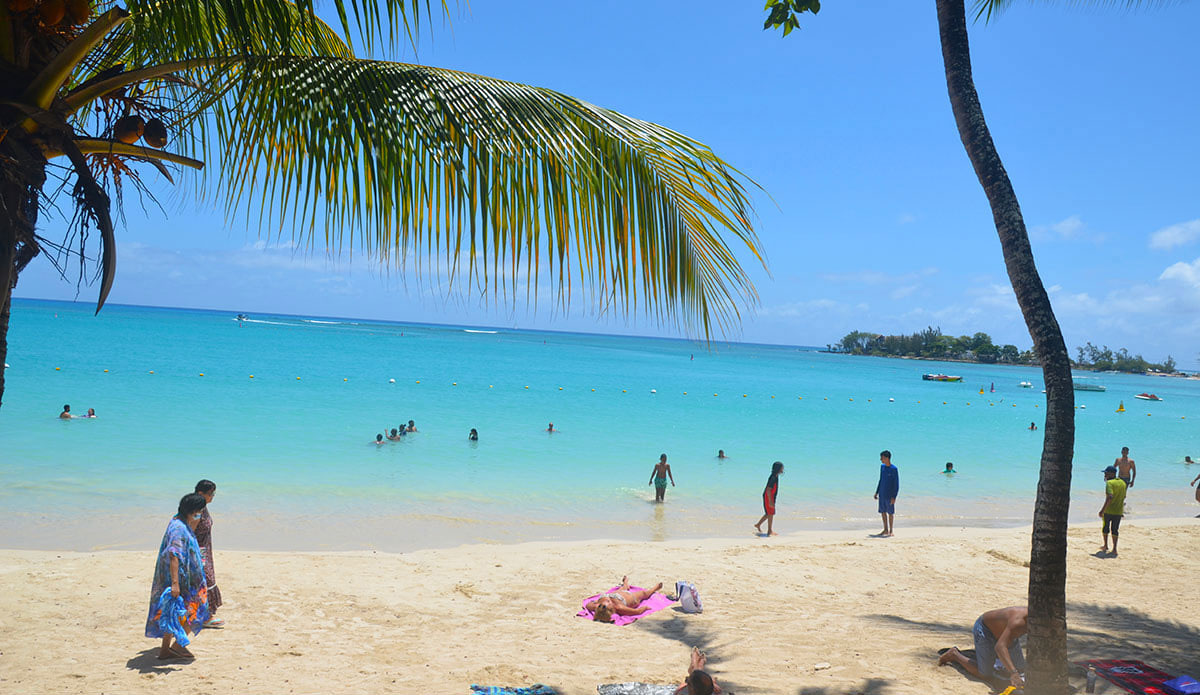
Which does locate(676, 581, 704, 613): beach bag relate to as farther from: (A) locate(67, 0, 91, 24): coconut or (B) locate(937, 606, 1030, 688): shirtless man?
(A) locate(67, 0, 91, 24): coconut

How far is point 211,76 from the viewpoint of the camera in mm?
2752

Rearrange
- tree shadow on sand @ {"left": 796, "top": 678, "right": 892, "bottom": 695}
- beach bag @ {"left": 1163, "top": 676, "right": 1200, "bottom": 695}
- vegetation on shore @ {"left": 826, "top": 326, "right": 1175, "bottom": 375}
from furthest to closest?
vegetation on shore @ {"left": 826, "top": 326, "right": 1175, "bottom": 375} < tree shadow on sand @ {"left": 796, "top": 678, "right": 892, "bottom": 695} < beach bag @ {"left": 1163, "top": 676, "right": 1200, "bottom": 695}

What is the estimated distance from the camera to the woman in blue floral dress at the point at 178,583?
5.53 m

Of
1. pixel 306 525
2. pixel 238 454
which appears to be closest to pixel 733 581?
pixel 306 525

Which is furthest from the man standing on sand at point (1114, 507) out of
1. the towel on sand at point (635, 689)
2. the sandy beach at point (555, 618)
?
the towel on sand at point (635, 689)

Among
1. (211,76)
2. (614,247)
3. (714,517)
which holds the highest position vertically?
(211,76)

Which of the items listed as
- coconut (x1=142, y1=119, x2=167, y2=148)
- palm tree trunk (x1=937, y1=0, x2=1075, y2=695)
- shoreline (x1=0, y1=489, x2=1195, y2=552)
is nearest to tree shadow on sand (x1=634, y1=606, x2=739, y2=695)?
palm tree trunk (x1=937, y1=0, x2=1075, y2=695)

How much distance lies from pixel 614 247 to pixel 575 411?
30757mm

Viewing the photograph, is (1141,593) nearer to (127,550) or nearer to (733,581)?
(733,581)

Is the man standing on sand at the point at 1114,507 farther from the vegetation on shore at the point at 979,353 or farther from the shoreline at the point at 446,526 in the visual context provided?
the vegetation on shore at the point at 979,353

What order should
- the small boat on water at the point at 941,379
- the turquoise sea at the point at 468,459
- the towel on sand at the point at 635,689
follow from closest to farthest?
the towel on sand at the point at 635,689 → the turquoise sea at the point at 468,459 → the small boat on water at the point at 941,379

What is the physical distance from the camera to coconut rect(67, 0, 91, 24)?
2459mm

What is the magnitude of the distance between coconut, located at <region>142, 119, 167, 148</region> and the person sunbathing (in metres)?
6.10

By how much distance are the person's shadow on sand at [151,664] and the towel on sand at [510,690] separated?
2434mm
